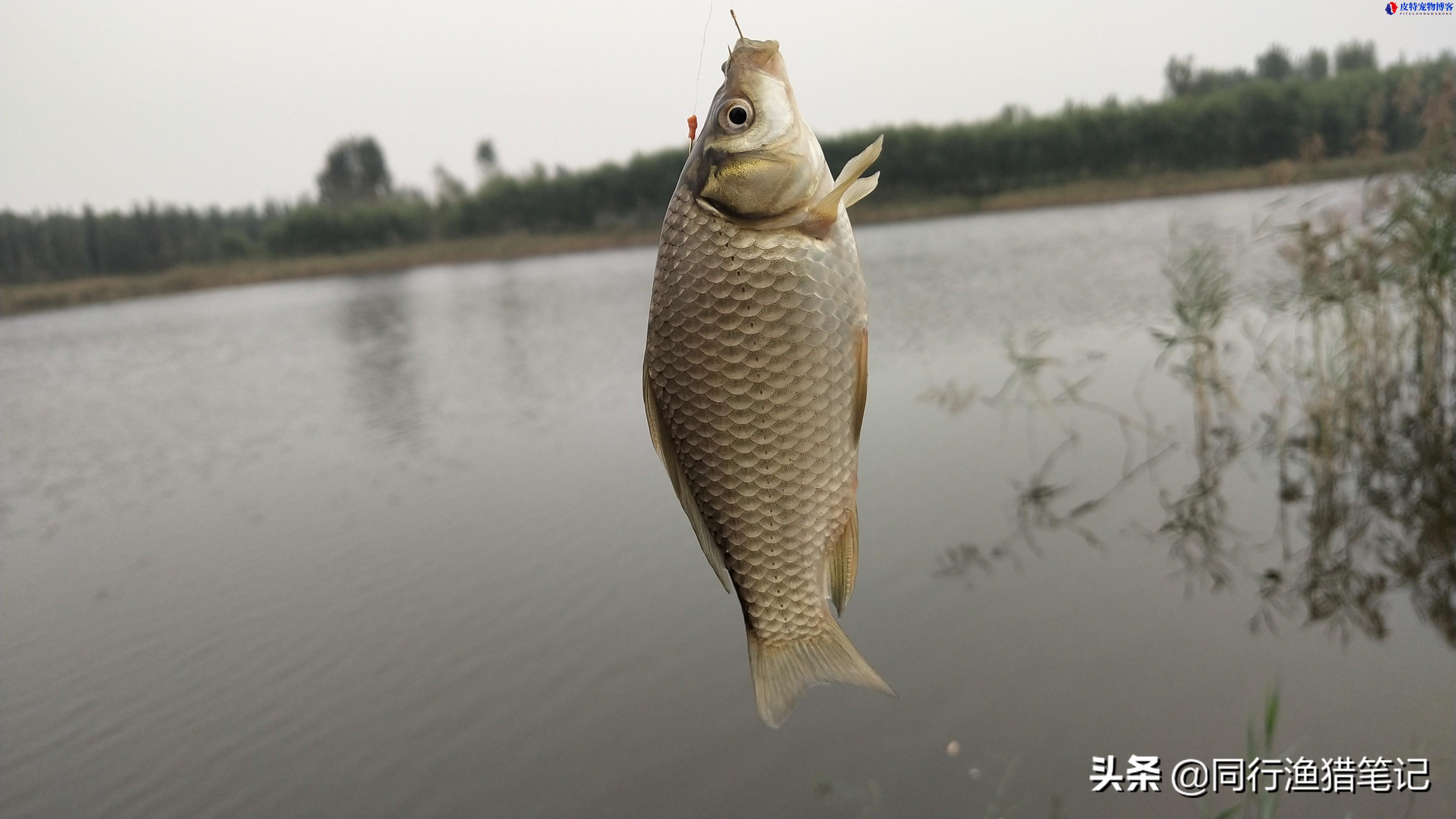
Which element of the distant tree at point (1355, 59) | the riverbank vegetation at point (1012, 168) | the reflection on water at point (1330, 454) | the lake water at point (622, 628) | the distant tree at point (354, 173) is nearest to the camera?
the lake water at point (622, 628)

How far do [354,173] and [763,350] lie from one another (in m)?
54.5

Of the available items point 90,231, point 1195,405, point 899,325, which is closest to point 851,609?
point 1195,405

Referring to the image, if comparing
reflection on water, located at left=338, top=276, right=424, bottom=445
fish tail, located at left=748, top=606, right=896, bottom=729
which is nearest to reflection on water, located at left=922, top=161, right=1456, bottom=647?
fish tail, located at left=748, top=606, right=896, bottom=729

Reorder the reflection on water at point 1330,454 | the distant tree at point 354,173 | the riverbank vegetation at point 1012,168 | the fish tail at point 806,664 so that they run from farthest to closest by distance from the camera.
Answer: the distant tree at point 354,173 < the riverbank vegetation at point 1012,168 < the reflection on water at point 1330,454 < the fish tail at point 806,664

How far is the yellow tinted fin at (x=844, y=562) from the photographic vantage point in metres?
1.03

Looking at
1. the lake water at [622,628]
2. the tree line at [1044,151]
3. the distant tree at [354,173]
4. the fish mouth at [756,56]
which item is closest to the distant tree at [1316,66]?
the tree line at [1044,151]

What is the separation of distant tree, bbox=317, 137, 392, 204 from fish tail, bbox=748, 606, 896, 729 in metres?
51.8

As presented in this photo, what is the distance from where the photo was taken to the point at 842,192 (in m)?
0.93

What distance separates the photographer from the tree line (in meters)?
13.9

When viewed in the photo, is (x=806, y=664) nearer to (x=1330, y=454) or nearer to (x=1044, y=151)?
(x=1330, y=454)

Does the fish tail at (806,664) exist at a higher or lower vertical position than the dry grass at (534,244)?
lower

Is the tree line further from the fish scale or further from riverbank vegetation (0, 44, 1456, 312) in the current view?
the fish scale

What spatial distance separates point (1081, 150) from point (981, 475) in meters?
16.9

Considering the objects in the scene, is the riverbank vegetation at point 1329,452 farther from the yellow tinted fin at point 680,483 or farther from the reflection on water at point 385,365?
the reflection on water at point 385,365
